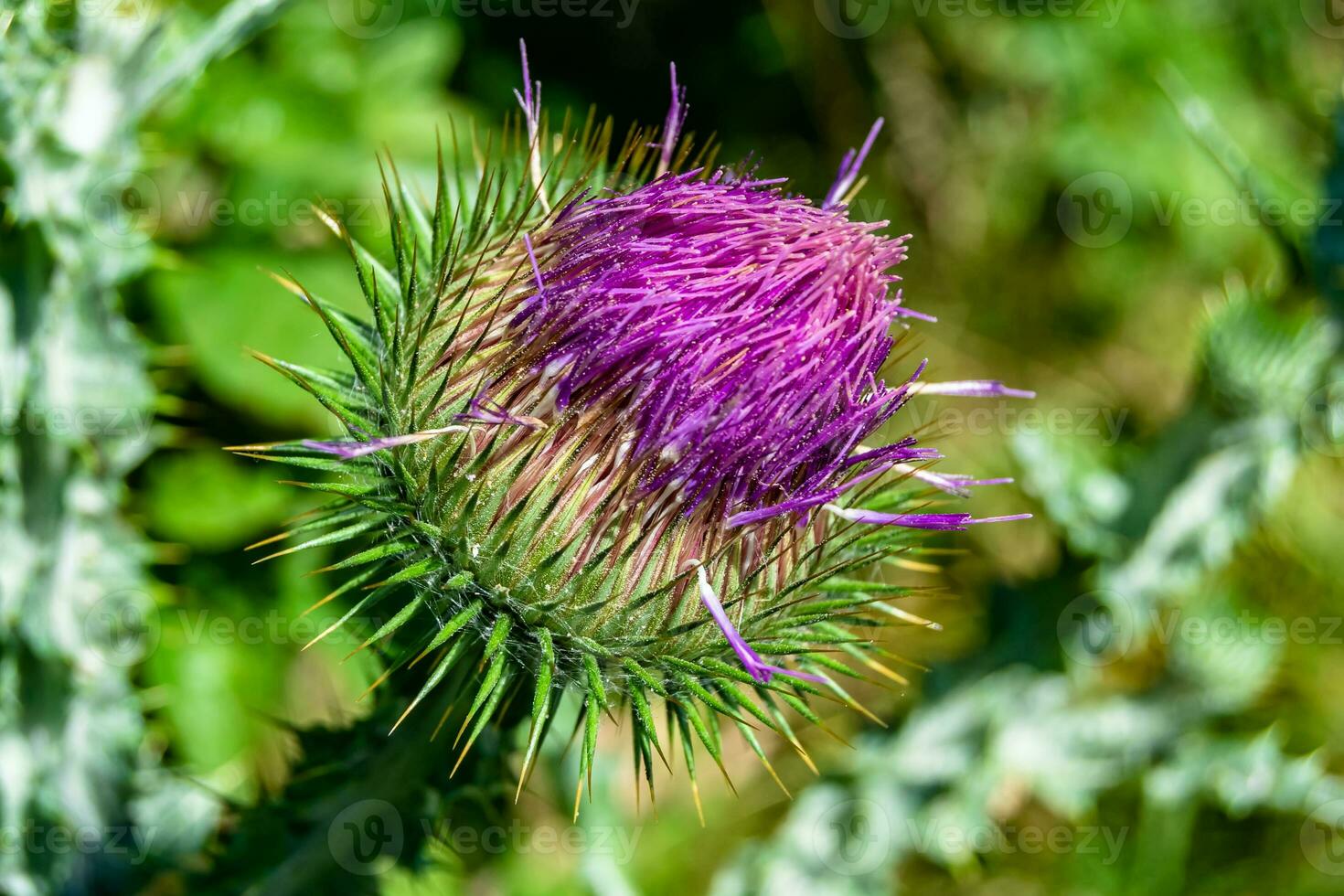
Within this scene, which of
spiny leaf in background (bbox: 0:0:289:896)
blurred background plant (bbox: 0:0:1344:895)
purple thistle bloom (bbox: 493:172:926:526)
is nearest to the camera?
purple thistle bloom (bbox: 493:172:926:526)

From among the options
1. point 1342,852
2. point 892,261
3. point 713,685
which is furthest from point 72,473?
point 1342,852

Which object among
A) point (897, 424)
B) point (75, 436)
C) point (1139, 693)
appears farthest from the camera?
Result: point (897, 424)

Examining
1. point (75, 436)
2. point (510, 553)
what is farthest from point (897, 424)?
point (75, 436)

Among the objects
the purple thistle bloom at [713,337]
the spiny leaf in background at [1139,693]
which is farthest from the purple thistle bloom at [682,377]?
the spiny leaf in background at [1139,693]

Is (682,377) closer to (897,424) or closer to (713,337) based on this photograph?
(713,337)

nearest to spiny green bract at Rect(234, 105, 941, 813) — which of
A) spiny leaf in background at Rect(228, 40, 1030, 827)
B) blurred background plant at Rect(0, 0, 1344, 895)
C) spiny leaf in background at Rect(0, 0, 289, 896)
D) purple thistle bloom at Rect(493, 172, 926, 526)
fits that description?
spiny leaf in background at Rect(228, 40, 1030, 827)

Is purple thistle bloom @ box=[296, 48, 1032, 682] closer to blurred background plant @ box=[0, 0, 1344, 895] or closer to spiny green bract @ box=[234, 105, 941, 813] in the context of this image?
spiny green bract @ box=[234, 105, 941, 813]
